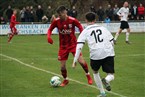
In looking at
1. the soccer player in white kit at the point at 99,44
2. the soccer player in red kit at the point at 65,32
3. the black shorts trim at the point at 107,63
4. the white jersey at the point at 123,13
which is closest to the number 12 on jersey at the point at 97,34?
the soccer player in white kit at the point at 99,44

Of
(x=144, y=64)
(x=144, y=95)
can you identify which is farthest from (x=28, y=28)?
(x=144, y=95)

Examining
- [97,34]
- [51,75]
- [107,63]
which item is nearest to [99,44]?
[97,34]

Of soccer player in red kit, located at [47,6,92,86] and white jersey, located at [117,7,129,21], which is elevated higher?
soccer player in red kit, located at [47,6,92,86]

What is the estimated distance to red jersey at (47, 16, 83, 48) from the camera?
13.0m

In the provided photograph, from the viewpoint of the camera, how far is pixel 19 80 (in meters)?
14.4

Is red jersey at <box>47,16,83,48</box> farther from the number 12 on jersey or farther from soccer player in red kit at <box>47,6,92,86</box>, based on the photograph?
the number 12 on jersey

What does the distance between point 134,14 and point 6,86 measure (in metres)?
29.9

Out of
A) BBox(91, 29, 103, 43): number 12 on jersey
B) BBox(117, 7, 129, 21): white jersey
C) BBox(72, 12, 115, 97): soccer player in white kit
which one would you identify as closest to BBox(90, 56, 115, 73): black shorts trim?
BBox(72, 12, 115, 97): soccer player in white kit

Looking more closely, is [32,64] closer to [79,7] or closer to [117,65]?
[117,65]

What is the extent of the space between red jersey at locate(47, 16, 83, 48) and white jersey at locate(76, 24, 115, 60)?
229 cm

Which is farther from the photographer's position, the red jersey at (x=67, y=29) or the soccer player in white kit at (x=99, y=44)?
the red jersey at (x=67, y=29)

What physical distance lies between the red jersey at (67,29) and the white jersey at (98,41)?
7.51 ft

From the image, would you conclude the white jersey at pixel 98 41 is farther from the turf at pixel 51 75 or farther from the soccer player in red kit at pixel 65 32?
the soccer player in red kit at pixel 65 32

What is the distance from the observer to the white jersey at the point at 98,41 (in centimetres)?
1056
